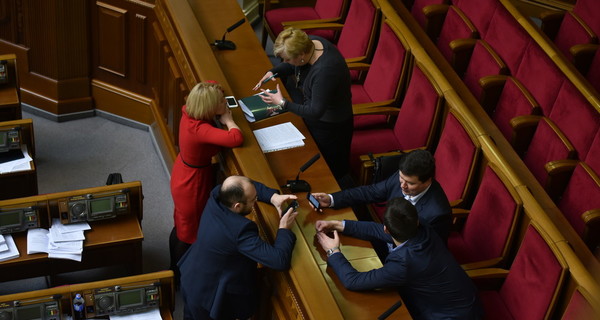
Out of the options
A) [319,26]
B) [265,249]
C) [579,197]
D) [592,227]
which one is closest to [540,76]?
[579,197]

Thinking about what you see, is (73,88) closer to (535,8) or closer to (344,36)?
(344,36)

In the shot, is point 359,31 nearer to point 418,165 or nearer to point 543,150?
point 543,150

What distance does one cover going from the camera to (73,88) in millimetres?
3846

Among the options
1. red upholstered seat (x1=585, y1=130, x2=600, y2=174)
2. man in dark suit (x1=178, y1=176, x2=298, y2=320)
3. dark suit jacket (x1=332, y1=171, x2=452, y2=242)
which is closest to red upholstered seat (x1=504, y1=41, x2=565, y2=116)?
red upholstered seat (x1=585, y1=130, x2=600, y2=174)

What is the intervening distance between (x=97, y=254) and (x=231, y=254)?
0.78 m

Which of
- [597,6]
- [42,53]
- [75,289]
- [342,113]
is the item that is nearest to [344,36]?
[342,113]

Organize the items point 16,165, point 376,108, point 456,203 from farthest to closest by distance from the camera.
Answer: point 376,108 → point 16,165 → point 456,203

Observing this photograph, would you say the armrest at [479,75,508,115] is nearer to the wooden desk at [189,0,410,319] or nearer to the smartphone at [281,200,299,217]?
the wooden desk at [189,0,410,319]

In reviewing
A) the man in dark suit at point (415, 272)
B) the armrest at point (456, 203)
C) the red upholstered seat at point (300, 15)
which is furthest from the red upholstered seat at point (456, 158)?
the red upholstered seat at point (300, 15)

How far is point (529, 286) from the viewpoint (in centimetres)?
232

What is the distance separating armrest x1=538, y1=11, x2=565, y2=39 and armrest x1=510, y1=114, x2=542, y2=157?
995 millimetres

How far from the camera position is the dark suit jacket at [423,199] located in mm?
2238

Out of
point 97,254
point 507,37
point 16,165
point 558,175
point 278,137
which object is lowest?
point 97,254

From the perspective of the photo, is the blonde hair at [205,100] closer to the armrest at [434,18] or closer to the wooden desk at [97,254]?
the wooden desk at [97,254]
